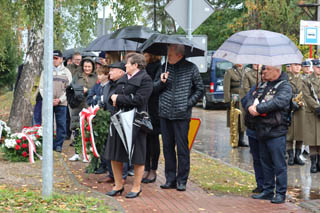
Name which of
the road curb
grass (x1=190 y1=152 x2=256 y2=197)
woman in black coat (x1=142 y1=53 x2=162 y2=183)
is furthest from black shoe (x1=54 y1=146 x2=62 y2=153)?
woman in black coat (x1=142 y1=53 x2=162 y2=183)

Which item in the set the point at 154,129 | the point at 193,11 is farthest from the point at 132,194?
the point at 193,11

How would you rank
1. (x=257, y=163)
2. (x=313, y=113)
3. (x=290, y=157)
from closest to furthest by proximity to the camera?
(x=257, y=163) < (x=313, y=113) < (x=290, y=157)

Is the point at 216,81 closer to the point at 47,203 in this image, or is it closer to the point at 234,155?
the point at 234,155

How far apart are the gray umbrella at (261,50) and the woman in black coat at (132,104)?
42.3 inches

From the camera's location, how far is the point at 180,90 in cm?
779

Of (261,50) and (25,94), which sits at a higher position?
(261,50)

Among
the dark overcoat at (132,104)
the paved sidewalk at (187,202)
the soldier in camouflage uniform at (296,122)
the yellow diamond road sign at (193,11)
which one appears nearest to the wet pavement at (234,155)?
the soldier in camouflage uniform at (296,122)

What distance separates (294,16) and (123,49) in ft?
66.1

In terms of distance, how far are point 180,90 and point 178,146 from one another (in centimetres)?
78

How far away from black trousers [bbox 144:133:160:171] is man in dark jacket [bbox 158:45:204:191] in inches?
19.0

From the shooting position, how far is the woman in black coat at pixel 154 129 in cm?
840

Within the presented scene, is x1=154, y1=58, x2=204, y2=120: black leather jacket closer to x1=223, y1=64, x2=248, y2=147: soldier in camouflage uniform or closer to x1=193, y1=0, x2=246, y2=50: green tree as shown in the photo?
x1=223, y1=64, x2=248, y2=147: soldier in camouflage uniform

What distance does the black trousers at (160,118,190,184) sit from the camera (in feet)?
25.7

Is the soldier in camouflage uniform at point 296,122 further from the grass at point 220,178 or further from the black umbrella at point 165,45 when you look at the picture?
the black umbrella at point 165,45
